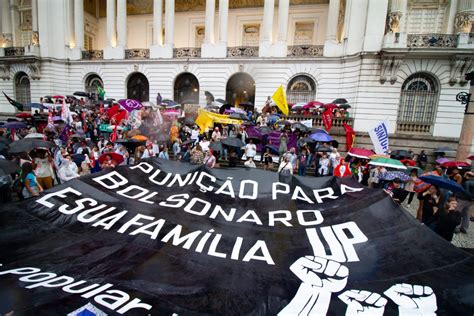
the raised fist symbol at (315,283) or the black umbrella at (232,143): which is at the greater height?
the black umbrella at (232,143)

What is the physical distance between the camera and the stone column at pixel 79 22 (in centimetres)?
2847

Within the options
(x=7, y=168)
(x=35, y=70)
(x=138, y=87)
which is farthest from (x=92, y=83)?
(x=7, y=168)

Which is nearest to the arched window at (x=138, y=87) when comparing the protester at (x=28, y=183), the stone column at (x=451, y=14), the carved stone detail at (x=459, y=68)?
the protester at (x=28, y=183)

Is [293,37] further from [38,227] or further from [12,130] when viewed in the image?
[38,227]

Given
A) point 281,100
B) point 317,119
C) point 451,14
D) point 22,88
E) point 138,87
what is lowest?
point 317,119

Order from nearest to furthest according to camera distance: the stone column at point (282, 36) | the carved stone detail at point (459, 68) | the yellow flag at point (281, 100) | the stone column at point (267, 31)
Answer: the yellow flag at point (281, 100)
the carved stone detail at point (459, 68)
the stone column at point (282, 36)
the stone column at point (267, 31)

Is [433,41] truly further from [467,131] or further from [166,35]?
[166,35]

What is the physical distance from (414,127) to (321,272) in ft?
68.0

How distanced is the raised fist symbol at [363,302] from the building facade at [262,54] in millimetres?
19660

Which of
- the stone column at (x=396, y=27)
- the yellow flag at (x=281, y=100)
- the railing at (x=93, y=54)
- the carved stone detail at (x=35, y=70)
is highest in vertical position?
the stone column at (x=396, y=27)

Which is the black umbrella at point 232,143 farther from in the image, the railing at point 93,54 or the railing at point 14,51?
the railing at point 14,51

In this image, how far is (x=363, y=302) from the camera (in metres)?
2.58

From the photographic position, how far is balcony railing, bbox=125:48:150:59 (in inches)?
1054

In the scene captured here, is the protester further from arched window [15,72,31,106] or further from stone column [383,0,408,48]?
arched window [15,72,31,106]
